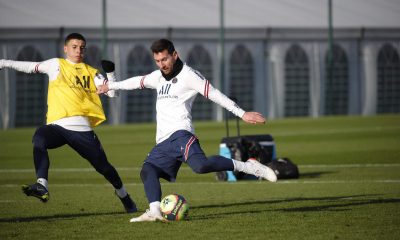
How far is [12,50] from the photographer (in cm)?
3972

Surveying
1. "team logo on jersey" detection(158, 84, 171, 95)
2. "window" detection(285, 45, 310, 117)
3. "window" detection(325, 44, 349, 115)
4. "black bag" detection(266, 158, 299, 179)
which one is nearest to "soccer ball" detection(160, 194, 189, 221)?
"team logo on jersey" detection(158, 84, 171, 95)

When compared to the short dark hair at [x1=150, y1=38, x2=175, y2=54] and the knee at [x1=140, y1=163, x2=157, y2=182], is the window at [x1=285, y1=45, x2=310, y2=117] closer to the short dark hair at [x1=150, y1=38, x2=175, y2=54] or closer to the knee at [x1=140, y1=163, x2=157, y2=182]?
the knee at [x1=140, y1=163, x2=157, y2=182]

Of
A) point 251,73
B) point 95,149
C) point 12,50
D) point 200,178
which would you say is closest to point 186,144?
point 95,149

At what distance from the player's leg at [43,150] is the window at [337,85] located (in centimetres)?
3423

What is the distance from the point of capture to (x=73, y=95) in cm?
1266

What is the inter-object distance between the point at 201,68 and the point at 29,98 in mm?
7530

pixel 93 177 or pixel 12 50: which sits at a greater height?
pixel 12 50

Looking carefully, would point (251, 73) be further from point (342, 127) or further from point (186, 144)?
point (186, 144)

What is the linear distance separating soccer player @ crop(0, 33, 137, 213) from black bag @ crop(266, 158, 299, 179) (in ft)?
19.0

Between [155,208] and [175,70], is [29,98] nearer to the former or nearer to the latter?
[175,70]

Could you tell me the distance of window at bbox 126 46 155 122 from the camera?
42.5 meters

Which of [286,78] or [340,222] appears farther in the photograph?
[286,78]

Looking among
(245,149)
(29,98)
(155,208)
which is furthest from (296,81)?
(155,208)

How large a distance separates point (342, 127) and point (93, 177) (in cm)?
1773
